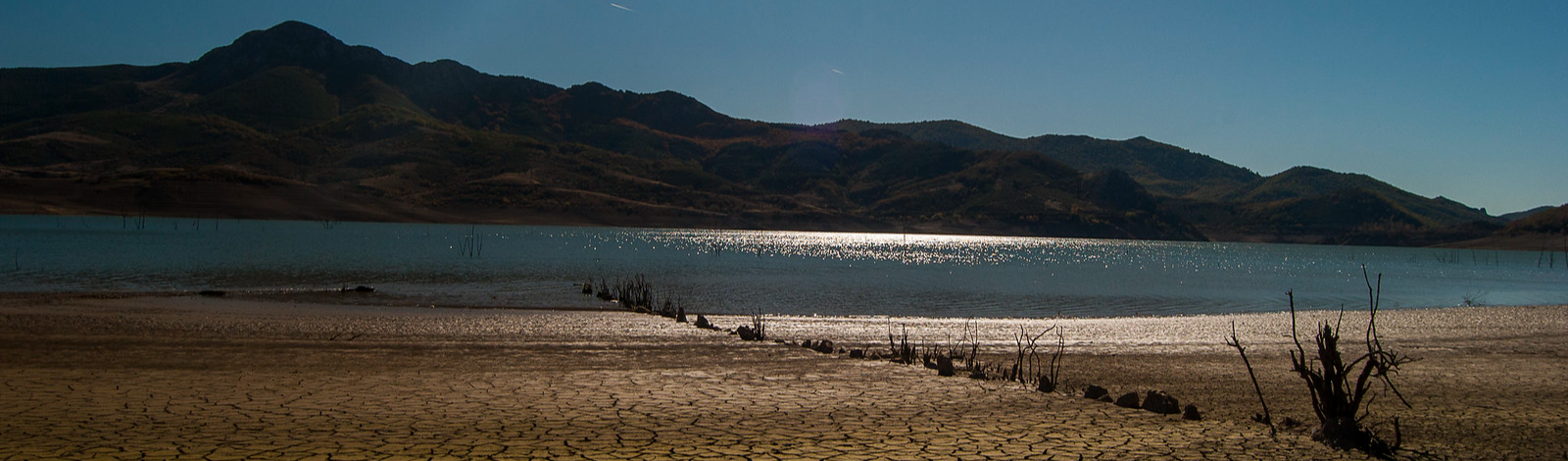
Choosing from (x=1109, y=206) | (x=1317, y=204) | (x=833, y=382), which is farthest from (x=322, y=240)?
(x=1317, y=204)

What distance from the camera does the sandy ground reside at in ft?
23.2

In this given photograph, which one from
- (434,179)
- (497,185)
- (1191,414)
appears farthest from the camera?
(434,179)

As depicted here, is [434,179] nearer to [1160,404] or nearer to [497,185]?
[497,185]

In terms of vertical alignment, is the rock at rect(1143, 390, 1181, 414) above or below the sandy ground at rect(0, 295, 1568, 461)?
above

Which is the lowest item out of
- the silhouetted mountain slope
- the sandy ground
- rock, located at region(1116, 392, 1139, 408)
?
the sandy ground

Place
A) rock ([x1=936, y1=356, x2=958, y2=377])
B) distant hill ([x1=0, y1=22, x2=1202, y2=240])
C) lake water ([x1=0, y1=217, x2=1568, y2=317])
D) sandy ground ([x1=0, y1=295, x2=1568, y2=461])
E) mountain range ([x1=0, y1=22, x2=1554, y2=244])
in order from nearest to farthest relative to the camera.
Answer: sandy ground ([x1=0, y1=295, x2=1568, y2=461]) < rock ([x1=936, y1=356, x2=958, y2=377]) < lake water ([x1=0, y1=217, x2=1568, y2=317]) < distant hill ([x1=0, y1=22, x2=1202, y2=240]) < mountain range ([x1=0, y1=22, x2=1554, y2=244])

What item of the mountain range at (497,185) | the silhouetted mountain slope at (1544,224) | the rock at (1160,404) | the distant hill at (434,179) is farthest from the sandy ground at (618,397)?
the silhouetted mountain slope at (1544,224)

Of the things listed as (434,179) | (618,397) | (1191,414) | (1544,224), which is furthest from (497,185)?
(1544,224)

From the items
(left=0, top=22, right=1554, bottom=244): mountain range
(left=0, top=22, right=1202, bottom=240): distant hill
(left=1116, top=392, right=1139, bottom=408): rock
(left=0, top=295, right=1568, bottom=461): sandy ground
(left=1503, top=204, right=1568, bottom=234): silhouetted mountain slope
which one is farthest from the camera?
(left=1503, top=204, right=1568, bottom=234): silhouetted mountain slope

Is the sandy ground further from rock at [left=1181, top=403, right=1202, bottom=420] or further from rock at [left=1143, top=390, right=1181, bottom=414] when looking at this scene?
rock at [left=1143, top=390, right=1181, bottom=414]

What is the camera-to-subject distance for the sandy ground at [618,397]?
707 cm

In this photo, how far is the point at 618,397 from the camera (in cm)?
932

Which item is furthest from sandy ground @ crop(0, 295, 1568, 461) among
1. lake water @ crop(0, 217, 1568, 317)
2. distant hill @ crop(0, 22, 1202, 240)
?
distant hill @ crop(0, 22, 1202, 240)

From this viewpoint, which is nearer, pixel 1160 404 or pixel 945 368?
pixel 1160 404
